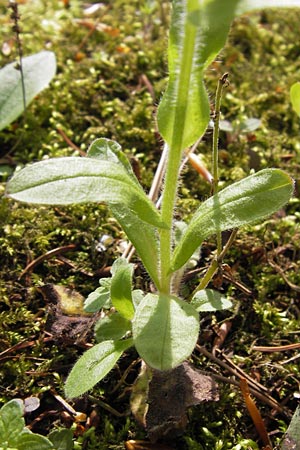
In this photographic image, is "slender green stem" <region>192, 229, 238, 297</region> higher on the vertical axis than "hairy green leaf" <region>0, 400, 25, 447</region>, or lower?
higher

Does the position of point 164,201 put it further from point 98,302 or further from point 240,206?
point 98,302

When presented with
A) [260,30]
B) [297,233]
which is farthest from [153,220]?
[260,30]

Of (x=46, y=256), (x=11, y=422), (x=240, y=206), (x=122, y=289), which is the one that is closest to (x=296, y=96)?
(x=240, y=206)

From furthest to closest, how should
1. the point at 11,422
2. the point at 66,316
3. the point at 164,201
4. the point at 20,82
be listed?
1. the point at 20,82
2. the point at 66,316
3. the point at 164,201
4. the point at 11,422

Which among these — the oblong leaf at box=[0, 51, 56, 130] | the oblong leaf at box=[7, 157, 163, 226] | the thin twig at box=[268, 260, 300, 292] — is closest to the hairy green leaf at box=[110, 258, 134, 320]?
the oblong leaf at box=[7, 157, 163, 226]

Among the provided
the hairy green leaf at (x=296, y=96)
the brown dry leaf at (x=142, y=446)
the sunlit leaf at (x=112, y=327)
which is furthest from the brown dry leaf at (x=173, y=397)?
the hairy green leaf at (x=296, y=96)

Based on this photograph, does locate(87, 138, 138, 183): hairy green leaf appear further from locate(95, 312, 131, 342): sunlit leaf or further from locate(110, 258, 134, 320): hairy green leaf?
locate(95, 312, 131, 342): sunlit leaf

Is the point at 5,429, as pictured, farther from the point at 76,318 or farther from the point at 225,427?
the point at 225,427
